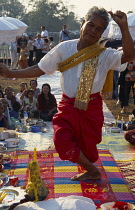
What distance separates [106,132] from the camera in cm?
646

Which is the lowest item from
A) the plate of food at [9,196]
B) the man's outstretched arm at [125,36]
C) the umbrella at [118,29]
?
the plate of food at [9,196]

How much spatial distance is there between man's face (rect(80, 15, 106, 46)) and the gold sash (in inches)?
3.2

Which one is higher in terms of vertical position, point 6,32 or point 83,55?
point 83,55

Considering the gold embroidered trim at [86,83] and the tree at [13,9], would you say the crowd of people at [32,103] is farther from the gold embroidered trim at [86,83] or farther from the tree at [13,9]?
the tree at [13,9]

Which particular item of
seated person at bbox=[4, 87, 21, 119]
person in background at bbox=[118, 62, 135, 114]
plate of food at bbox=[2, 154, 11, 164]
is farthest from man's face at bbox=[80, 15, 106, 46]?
person in background at bbox=[118, 62, 135, 114]

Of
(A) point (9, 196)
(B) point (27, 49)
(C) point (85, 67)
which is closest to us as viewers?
(A) point (9, 196)

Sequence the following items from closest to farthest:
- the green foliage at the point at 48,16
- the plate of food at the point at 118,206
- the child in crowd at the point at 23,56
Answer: the plate of food at the point at 118,206 < the child in crowd at the point at 23,56 < the green foliage at the point at 48,16

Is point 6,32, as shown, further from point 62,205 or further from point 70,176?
point 62,205

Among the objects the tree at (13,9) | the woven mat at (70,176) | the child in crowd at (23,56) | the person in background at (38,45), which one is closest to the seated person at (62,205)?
the woven mat at (70,176)

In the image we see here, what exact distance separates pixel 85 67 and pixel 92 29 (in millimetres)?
381

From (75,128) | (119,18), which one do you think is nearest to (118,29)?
(75,128)

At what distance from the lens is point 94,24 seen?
3.71 metres

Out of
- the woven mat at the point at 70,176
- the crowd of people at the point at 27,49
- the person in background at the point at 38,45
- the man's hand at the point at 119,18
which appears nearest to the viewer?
the man's hand at the point at 119,18

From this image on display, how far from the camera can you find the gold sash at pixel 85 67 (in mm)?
3779
